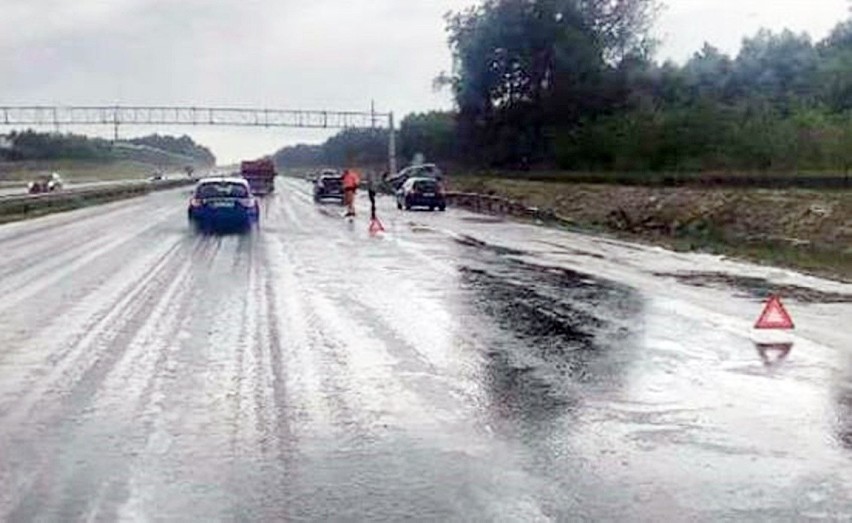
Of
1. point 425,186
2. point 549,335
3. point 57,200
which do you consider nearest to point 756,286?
point 549,335

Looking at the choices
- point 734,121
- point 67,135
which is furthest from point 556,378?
point 67,135

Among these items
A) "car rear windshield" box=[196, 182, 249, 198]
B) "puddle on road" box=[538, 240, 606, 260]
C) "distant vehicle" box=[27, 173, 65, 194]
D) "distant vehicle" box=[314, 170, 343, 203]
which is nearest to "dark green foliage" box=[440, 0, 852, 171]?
"distant vehicle" box=[314, 170, 343, 203]

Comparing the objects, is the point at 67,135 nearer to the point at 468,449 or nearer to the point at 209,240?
the point at 209,240

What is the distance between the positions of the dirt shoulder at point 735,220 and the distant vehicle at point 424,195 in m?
4.28

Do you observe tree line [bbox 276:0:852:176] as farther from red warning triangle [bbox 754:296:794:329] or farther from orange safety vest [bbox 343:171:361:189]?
red warning triangle [bbox 754:296:794:329]

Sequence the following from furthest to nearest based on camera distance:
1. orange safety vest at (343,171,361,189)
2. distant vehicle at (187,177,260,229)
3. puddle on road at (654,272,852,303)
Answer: orange safety vest at (343,171,361,189) < distant vehicle at (187,177,260,229) < puddle on road at (654,272,852,303)

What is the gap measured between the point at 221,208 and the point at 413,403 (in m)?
30.2

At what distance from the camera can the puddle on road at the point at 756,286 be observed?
18.7m

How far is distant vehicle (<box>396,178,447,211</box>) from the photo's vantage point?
186ft

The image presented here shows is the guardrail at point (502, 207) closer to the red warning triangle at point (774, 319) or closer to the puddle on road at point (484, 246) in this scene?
the puddle on road at point (484, 246)

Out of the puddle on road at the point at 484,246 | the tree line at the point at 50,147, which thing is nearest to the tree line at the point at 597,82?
the puddle on road at the point at 484,246

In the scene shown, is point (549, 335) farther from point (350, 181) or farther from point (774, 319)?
point (350, 181)

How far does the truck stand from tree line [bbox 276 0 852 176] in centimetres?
1595

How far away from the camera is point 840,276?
2292 centimetres
